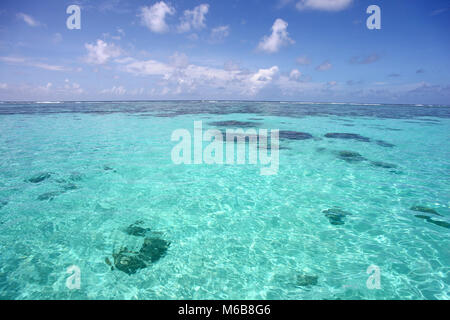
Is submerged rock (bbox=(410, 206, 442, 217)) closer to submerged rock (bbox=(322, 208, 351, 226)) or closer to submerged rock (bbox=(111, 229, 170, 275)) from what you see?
submerged rock (bbox=(322, 208, 351, 226))

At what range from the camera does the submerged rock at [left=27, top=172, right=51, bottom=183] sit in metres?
11.9

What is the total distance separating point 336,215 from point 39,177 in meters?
15.8

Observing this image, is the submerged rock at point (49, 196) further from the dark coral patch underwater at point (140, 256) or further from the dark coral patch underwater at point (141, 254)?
the dark coral patch underwater at point (140, 256)

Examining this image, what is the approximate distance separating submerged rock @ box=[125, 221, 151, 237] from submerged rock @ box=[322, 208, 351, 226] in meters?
7.39

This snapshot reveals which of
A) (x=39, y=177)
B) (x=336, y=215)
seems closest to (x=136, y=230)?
(x=336, y=215)

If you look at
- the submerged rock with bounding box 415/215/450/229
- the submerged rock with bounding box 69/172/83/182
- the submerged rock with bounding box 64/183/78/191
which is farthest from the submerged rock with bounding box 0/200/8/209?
the submerged rock with bounding box 415/215/450/229

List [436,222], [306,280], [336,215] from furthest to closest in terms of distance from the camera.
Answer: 1. [336,215]
2. [436,222]
3. [306,280]

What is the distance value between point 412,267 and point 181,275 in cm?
706

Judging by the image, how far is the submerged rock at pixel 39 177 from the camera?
1185cm

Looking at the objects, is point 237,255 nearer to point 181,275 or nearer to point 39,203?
point 181,275

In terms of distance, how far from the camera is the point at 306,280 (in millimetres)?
6066

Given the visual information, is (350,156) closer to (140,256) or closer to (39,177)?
(140,256)
